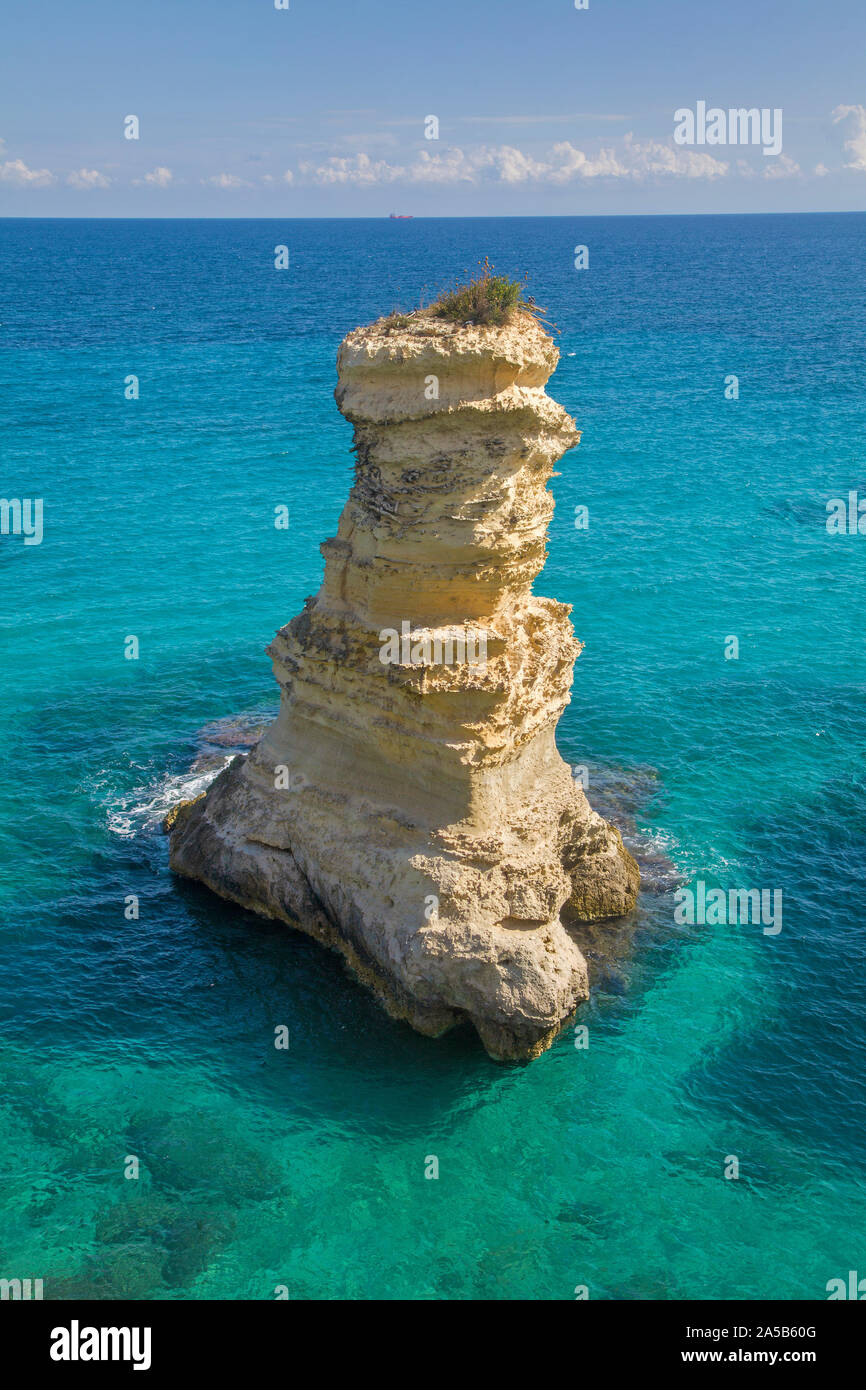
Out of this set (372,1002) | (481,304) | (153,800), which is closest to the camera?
(481,304)

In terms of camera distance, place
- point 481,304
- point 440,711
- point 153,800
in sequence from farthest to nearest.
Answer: point 153,800 → point 440,711 → point 481,304

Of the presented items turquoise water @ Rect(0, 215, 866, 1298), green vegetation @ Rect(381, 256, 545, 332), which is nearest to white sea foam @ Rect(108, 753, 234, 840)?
turquoise water @ Rect(0, 215, 866, 1298)

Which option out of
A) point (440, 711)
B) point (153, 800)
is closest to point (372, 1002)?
point (440, 711)

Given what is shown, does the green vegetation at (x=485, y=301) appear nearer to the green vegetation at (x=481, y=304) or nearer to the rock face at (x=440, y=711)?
the green vegetation at (x=481, y=304)

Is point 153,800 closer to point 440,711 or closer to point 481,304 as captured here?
point 440,711

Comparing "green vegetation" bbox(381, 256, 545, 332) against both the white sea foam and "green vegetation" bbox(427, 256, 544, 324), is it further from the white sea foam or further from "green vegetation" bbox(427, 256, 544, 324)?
the white sea foam

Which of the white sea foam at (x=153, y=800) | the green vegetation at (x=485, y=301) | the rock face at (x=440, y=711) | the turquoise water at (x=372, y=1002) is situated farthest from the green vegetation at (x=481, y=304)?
the white sea foam at (x=153, y=800)
